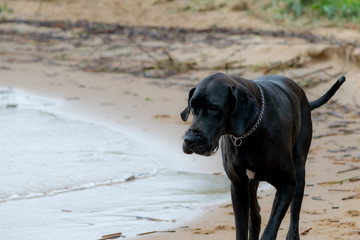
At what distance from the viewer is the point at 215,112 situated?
13.5 ft

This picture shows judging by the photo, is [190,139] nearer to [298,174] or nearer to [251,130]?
[251,130]

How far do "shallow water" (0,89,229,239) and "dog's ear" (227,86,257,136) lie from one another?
1972 mm

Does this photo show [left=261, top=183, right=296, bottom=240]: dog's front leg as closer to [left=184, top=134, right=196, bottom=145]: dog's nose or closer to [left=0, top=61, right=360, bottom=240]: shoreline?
[left=0, top=61, right=360, bottom=240]: shoreline

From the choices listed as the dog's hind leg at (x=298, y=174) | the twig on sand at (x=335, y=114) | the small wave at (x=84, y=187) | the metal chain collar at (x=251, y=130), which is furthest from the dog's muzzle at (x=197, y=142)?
the twig on sand at (x=335, y=114)

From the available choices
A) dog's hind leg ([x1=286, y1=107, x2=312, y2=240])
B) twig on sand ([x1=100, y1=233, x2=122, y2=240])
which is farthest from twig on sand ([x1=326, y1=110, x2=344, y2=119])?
twig on sand ([x1=100, y1=233, x2=122, y2=240])

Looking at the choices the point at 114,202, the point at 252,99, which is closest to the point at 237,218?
the point at 252,99

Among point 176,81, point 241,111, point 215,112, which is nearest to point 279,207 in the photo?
point 241,111

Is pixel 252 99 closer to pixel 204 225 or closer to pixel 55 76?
pixel 204 225

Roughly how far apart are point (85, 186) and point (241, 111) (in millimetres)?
3646

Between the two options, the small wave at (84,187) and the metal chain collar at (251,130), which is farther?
the small wave at (84,187)

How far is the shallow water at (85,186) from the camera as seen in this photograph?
6188 millimetres

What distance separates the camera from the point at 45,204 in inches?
271

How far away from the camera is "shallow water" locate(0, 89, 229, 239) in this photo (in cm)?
619

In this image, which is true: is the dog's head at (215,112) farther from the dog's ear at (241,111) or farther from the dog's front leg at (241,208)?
the dog's front leg at (241,208)
